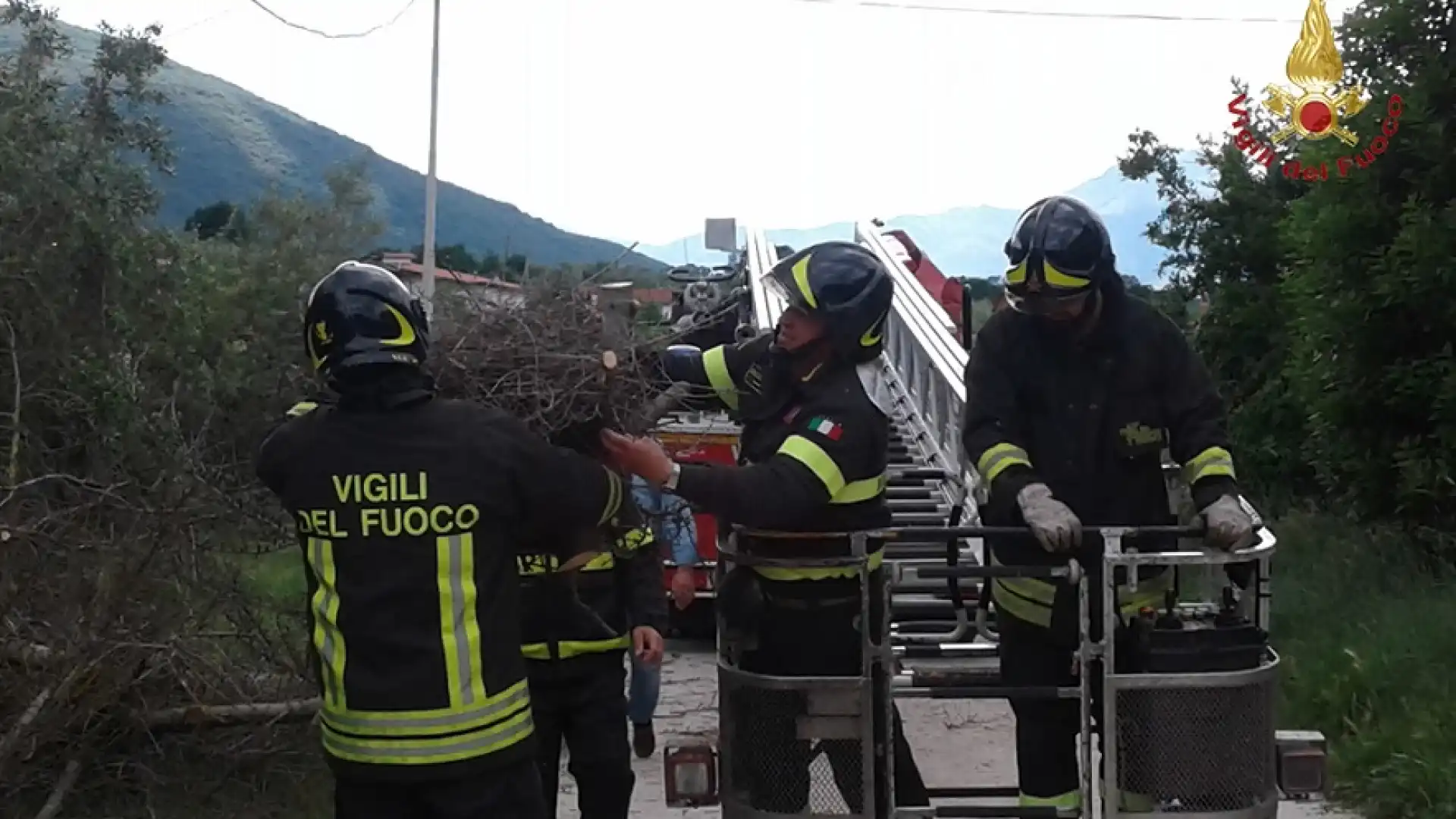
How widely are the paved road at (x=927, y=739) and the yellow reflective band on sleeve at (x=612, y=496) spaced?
253cm

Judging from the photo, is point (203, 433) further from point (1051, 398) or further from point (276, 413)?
point (1051, 398)

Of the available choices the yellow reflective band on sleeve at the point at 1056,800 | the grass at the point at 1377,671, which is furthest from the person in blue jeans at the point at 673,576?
the grass at the point at 1377,671

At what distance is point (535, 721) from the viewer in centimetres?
412

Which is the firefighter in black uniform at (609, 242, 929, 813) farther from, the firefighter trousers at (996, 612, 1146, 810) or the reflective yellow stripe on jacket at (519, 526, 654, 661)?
the reflective yellow stripe on jacket at (519, 526, 654, 661)

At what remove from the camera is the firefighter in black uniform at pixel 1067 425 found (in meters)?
3.71

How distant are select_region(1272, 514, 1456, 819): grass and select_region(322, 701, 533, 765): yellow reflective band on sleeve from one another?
3.90 m

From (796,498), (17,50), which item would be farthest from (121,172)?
(796,498)

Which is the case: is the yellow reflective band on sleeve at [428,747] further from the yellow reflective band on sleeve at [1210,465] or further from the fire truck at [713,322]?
the yellow reflective band on sleeve at [1210,465]

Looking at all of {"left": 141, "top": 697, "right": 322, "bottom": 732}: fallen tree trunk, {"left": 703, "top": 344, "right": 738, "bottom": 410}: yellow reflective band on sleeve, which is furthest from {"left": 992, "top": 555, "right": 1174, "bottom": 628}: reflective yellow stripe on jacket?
{"left": 141, "top": 697, "right": 322, "bottom": 732}: fallen tree trunk

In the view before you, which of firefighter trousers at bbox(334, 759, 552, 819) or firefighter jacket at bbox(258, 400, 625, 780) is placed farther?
firefighter trousers at bbox(334, 759, 552, 819)

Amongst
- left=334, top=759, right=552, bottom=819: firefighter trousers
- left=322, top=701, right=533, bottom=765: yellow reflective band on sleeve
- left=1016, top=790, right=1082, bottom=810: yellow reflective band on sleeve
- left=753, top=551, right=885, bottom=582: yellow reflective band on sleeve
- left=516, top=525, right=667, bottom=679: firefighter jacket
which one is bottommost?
left=1016, top=790, right=1082, bottom=810: yellow reflective band on sleeve

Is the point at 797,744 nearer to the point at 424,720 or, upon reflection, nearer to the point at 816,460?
the point at 816,460

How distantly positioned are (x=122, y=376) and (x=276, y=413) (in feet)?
3.81

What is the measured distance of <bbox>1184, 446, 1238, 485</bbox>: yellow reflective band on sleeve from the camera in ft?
12.0
